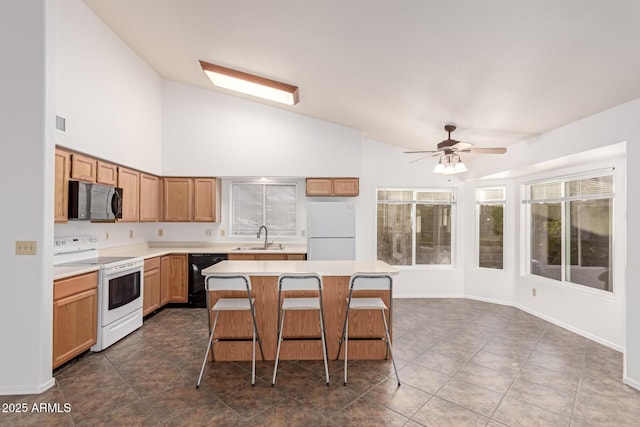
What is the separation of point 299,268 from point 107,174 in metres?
2.74

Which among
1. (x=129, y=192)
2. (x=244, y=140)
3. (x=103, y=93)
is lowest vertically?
(x=129, y=192)

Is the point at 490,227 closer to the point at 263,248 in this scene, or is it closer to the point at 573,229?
the point at 573,229

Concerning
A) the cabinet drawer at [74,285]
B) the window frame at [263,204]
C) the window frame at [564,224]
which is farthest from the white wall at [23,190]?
the window frame at [564,224]

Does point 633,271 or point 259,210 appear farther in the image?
point 259,210

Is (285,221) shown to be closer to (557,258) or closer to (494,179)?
(494,179)

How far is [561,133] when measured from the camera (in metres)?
3.35

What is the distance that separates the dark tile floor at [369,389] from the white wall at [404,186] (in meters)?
1.89

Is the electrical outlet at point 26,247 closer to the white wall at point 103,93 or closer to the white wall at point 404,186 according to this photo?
the white wall at point 103,93

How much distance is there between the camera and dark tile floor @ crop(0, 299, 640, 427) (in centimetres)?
211

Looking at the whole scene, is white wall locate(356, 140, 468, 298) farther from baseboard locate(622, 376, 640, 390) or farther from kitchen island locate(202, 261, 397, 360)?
baseboard locate(622, 376, 640, 390)

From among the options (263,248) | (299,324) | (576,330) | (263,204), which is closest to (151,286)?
(263,248)

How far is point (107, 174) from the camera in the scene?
12.3 ft

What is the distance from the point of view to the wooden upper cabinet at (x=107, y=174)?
3.61 metres

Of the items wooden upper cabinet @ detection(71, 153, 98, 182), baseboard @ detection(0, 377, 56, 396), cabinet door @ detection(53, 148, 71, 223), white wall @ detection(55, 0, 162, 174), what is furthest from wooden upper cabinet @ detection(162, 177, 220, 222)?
baseboard @ detection(0, 377, 56, 396)
